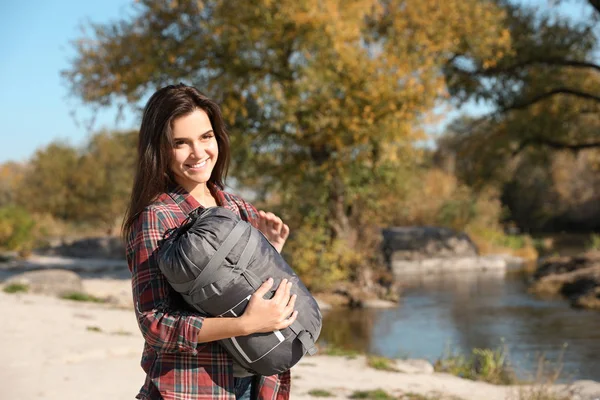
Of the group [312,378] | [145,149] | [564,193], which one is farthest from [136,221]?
[564,193]

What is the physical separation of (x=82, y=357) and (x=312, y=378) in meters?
2.56

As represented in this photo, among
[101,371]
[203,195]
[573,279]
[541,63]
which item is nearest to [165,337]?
[203,195]

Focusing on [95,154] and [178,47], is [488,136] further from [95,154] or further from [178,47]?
[95,154]

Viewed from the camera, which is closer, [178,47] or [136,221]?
[136,221]

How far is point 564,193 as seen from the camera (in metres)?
34.2

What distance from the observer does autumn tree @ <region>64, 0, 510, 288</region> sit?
45.6 feet

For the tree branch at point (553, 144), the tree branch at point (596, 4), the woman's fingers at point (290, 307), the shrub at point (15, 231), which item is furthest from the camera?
the shrub at point (15, 231)

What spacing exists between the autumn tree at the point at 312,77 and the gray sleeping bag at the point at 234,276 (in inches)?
460

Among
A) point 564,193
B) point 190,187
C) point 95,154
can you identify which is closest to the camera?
point 190,187

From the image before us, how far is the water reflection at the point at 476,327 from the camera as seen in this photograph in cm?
1018

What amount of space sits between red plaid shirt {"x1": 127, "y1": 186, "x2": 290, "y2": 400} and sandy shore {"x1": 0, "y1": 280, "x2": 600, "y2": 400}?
4028 mm

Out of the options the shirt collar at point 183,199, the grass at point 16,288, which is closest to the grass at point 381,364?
the shirt collar at point 183,199

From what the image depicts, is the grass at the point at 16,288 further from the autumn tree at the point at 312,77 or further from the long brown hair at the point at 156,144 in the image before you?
the long brown hair at the point at 156,144

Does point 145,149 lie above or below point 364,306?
above
